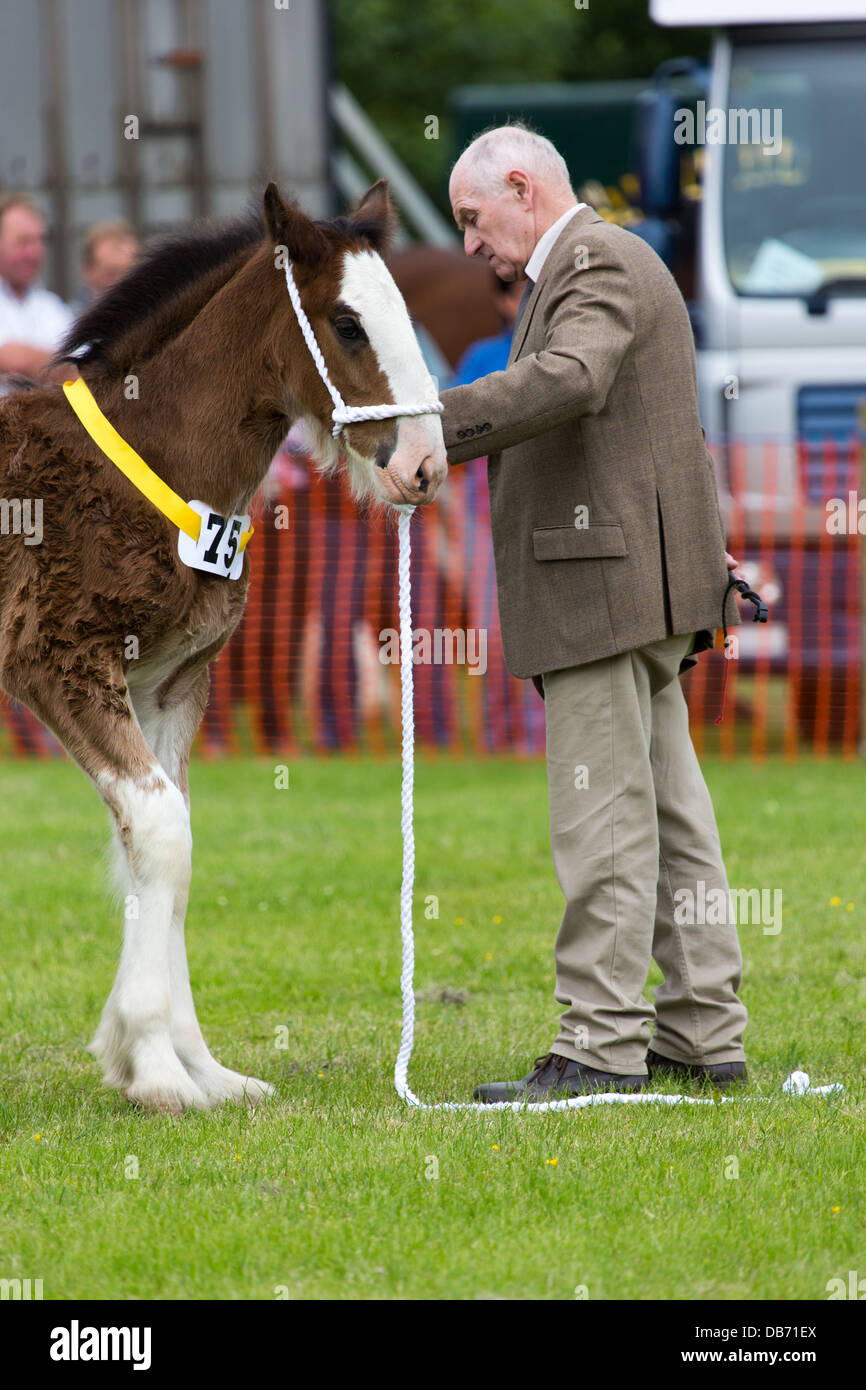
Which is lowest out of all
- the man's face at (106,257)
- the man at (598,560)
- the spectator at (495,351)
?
the man at (598,560)

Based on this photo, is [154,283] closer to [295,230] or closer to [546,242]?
[295,230]

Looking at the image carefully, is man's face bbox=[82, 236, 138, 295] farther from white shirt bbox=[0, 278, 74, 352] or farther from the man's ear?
the man's ear

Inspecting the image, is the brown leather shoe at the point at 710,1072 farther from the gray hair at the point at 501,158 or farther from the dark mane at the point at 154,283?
the dark mane at the point at 154,283

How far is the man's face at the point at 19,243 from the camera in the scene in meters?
8.73

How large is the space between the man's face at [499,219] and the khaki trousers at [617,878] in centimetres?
107

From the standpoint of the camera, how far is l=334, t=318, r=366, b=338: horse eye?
13.4 feet

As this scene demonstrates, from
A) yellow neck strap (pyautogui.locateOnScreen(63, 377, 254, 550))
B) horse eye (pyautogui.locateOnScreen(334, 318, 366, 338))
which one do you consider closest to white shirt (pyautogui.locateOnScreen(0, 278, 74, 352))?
yellow neck strap (pyautogui.locateOnScreen(63, 377, 254, 550))

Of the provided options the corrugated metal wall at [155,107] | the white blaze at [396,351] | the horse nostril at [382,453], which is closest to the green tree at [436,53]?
the corrugated metal wall at [155,107]

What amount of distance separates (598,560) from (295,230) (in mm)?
1097

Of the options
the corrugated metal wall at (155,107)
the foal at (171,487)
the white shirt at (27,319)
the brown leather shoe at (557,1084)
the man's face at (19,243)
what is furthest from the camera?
the corrugated metal wall at (155,107)

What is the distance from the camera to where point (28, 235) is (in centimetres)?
876

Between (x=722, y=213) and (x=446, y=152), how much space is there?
1995 cm
